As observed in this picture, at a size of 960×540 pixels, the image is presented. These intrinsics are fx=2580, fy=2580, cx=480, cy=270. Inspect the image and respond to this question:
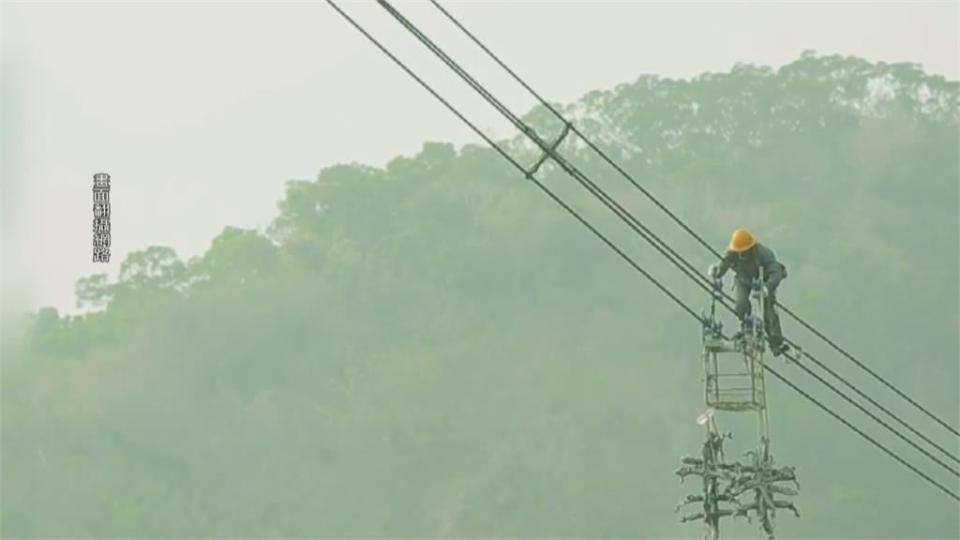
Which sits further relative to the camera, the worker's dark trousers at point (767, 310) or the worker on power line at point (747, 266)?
the worker on power line at point (747, 266)

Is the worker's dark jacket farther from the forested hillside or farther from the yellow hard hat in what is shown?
the forested hillside

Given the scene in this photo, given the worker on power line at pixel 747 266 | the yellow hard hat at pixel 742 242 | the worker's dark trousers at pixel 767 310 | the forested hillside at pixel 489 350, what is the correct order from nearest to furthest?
the worker's dark trousers at pixel 767 310 → the worker on power line at pixel 747 266 → the yellow hard hat at pixel 742 242 → the forested hillside at pixel 489 350

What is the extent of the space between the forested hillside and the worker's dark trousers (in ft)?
306

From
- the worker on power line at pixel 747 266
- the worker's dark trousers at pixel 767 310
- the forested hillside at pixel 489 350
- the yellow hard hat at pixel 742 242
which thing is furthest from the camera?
the forested hillside at pixel 489 350

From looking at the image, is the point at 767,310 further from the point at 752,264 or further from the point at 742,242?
the point at 742,242

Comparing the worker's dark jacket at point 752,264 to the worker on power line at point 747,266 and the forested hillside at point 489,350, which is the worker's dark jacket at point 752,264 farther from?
the forested hillside at point 489,350

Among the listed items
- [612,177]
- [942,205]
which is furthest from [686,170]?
[942,205]

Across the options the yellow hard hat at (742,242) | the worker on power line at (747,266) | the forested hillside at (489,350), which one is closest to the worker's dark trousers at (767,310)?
the worker on power line at (747,266)

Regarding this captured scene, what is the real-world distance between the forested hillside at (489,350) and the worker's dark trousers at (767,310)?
93291 millimetres

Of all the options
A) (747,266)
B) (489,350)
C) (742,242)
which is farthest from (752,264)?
(489,350)

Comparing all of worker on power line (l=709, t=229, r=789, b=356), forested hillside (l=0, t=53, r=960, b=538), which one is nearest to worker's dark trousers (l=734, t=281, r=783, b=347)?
worker on power line (l=709, t=229, r=789, b=356)

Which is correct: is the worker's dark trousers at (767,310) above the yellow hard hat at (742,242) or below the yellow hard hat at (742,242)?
below

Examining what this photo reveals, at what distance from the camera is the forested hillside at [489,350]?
121562mm

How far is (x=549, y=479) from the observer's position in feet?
396
